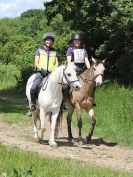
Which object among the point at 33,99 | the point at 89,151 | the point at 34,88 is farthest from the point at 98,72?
the point at 89,151

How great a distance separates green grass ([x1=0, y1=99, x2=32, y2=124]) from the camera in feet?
57.1

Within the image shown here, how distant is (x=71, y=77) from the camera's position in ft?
37.7

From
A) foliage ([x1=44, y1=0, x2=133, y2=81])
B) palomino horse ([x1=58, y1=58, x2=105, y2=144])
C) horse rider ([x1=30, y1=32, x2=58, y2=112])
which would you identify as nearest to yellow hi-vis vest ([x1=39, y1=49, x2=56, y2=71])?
horse rider ([x1=30, y1=32, x2=58, y2=112])

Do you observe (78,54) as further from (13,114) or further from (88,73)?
(13,114)

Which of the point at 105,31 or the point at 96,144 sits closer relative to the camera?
the point at 96,144

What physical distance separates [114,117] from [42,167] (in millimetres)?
8753

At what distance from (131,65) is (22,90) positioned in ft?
26.4

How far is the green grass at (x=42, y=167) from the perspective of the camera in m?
7.84

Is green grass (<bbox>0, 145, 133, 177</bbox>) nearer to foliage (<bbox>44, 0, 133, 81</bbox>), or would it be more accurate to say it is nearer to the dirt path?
the dirt path

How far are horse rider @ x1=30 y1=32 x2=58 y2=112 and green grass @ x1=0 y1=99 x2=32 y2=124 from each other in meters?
4.69

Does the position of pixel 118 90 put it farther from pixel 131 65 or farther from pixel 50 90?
pixel 50 90

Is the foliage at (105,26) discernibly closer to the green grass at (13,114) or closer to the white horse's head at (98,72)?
the green grass at (13,114)

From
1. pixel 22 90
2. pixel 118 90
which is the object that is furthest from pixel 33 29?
pixel 118 90

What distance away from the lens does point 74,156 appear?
36.2 feet
